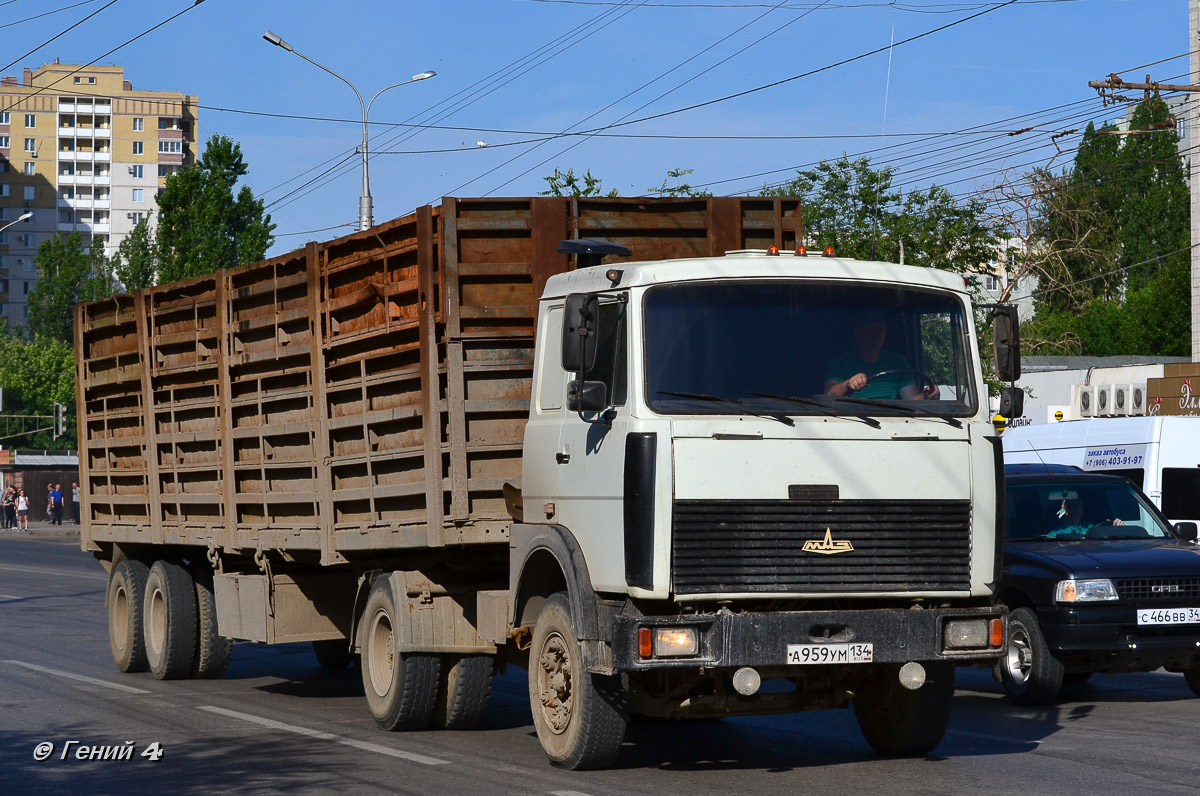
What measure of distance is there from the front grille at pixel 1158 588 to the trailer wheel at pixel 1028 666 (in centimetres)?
63

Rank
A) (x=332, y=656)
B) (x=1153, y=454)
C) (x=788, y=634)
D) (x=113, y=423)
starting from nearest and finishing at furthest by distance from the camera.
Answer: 1. (x=788, y=634)
2. (x=332, y=656)
3. (x=113, y=423)
4. (x=1153, y=454)

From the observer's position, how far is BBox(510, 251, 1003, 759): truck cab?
739 cm

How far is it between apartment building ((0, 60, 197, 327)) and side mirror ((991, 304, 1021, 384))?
138838 mm

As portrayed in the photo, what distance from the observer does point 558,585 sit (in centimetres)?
835

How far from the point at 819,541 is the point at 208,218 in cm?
4673

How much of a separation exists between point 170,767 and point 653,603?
2.89m

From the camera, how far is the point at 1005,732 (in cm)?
989

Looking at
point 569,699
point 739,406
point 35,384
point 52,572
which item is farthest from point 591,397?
point 35,384

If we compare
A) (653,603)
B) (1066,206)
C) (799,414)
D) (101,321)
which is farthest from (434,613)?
(1066,206)

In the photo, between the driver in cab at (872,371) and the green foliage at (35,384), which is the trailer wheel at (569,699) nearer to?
the driver in cab at (872,371)

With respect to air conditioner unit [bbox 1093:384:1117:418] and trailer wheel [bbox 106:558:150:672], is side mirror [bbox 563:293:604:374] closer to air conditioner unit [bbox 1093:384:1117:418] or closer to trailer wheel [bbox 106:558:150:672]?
trailer wheel [bbox 106:558:150:672]

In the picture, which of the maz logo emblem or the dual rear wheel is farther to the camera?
the dual rear wheel

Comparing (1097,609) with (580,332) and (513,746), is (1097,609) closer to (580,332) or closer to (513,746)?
(513,746)

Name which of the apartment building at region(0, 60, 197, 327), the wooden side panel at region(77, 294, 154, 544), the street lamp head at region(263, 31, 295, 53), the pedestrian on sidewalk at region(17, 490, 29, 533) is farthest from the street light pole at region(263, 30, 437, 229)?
the apartment building at region(0, 60, 197, 327)
